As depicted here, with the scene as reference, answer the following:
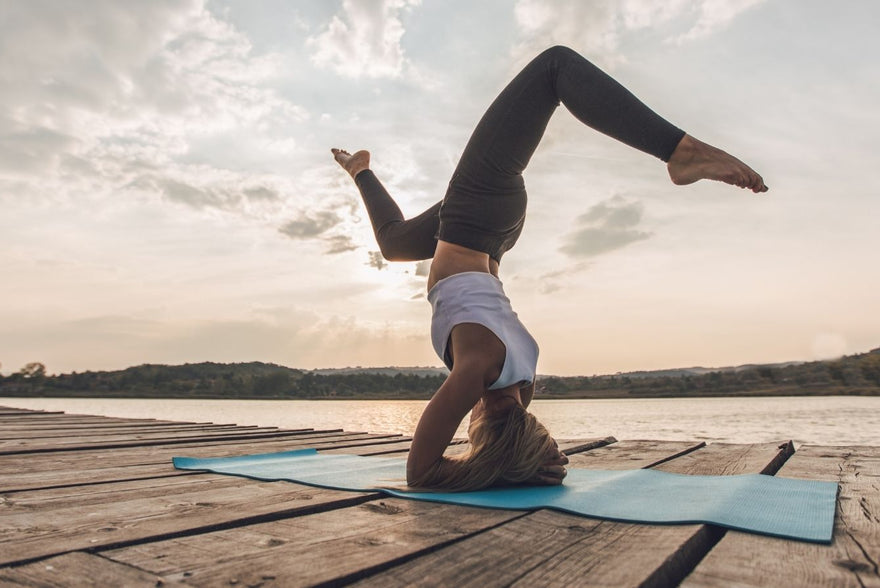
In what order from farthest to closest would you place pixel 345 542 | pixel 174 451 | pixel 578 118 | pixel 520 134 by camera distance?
1. pixel 174 451
2. pixel 520 134
3. pixel 578 118
4. pixel 345 542

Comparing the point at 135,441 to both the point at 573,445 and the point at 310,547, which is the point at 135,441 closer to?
the point at 573,445

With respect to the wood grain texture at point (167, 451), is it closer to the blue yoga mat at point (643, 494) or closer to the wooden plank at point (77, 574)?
the blue yoga mat at point (643, 494)

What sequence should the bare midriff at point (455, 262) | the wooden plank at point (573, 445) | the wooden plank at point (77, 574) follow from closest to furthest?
the wooden plank at point (77, 574) → the bare midriff at point (455, 262) → the wooden plank at point (573, 445)

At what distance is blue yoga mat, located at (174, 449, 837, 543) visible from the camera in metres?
1.84

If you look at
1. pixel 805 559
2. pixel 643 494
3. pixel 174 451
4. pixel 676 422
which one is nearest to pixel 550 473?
pixel 643 494

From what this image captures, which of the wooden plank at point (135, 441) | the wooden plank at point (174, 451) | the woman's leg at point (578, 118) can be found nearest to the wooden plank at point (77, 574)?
the wooden plank at point (174, 451)

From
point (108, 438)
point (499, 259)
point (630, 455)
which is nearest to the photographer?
point (499, 259)

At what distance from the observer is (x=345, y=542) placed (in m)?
1.61

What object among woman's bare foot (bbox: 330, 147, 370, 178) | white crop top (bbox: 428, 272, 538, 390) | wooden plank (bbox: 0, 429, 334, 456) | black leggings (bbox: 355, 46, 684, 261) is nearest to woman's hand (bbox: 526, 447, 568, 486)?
white crop top (bbox: 428, 272, 538, 390)

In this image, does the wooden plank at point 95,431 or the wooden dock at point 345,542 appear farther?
Result: the wooden plank at point 95,431

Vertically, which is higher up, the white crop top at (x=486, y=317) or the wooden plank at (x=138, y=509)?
the white crop top at (x=486, y=317)

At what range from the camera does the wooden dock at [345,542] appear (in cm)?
134

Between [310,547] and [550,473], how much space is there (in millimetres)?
1325

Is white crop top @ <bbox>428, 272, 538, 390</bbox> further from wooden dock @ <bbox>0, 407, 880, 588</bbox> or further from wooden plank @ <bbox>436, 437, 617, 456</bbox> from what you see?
wooden plank @ <bbox>436, 437, 617, 456</bbox>
